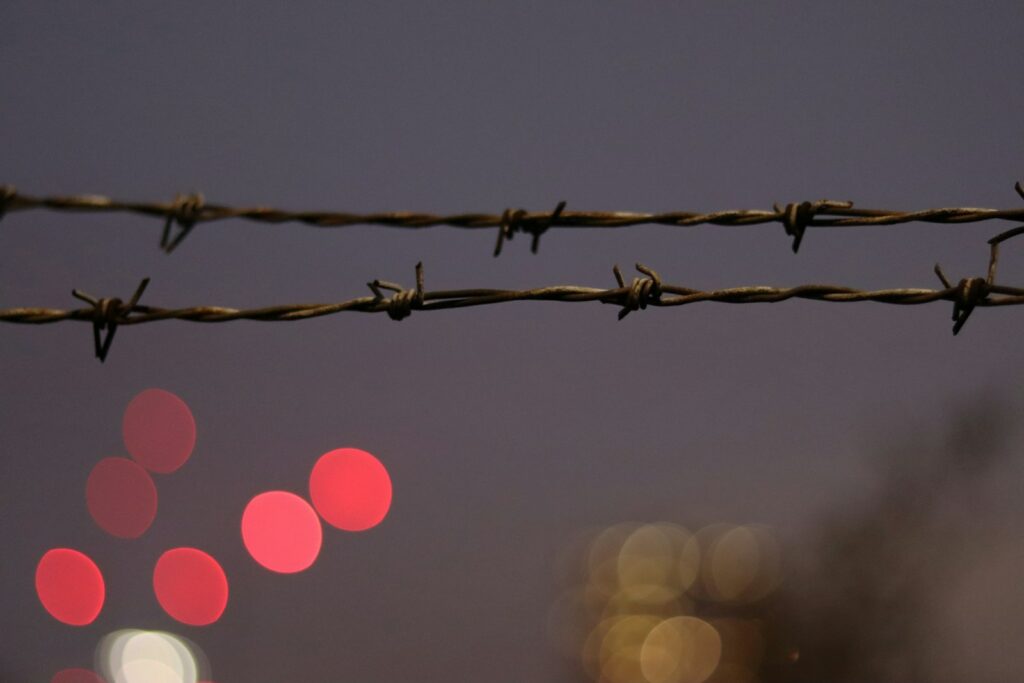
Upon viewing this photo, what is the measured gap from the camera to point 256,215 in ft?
9.16

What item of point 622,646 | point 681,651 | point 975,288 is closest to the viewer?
point 975,288

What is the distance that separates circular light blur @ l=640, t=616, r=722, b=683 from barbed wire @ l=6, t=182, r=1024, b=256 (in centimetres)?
3470

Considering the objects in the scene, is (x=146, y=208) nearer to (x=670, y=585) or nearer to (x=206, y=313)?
(x=206, y=313)

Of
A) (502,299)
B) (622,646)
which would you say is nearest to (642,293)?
(502,299)

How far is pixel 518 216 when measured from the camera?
9.17ft

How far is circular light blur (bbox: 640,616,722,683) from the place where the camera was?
118 ft

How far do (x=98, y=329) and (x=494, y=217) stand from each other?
1094mm

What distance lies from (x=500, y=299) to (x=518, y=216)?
9.8 inches

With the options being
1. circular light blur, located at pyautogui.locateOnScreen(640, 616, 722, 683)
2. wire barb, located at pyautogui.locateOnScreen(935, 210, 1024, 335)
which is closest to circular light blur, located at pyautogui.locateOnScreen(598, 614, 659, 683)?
circular light blur, located at pyautogui.locateOnScreen(640, 616, 722, 683)

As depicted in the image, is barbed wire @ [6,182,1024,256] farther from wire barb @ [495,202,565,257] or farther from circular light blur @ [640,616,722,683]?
circular light blur @ [640,616,722,683]

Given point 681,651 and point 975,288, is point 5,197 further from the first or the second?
point 681,651

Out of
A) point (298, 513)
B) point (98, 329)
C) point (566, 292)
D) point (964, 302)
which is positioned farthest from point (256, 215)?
point (298, 513)

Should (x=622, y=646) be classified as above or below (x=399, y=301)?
below

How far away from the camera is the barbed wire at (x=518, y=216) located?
108 inches
